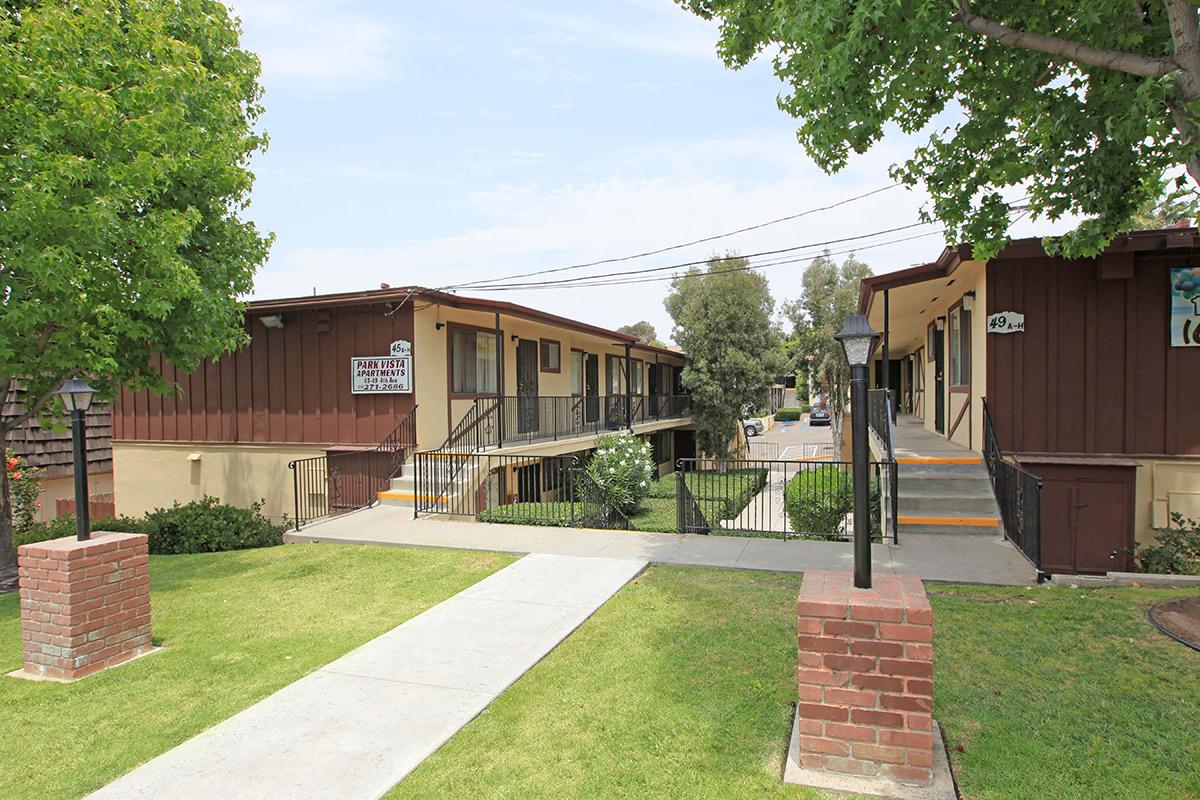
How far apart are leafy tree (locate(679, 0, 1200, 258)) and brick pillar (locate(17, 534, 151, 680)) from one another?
685 centimetres

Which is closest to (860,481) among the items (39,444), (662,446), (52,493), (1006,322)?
(1006,322)

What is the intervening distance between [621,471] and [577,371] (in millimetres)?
7732

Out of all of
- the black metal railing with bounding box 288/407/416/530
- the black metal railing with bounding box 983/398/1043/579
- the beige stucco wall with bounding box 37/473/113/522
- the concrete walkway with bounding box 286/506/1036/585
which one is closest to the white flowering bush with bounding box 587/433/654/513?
the concrete walkway with bounding box 286/506/1036/585

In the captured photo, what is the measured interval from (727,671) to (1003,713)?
1.60 metres

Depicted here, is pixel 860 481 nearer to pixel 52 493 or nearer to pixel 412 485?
pixel 412 485

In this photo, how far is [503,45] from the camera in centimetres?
1109

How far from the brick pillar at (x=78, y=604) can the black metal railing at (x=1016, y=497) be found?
26.1 ft

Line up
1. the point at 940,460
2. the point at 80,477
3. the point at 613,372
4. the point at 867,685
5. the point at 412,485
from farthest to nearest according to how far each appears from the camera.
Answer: the point at 613,372 → the point at 412,485 → the point at 940,460 → the point at 80,477 → the point at 867,685

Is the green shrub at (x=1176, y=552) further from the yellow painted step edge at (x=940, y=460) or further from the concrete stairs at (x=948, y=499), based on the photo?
the yellow painted step edge at (x=940, y=460)

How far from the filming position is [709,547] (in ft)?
27.0

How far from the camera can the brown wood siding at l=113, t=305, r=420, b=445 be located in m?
12.9

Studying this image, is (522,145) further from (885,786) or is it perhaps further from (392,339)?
(885,786)

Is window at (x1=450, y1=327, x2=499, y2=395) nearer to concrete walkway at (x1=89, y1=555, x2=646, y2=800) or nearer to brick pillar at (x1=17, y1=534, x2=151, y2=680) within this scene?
concrete walkway at (x1=89, y1=555, x2=646, y2=800)

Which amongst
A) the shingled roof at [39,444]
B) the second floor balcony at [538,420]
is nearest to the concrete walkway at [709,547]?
the second floor balcony at [538,420]
